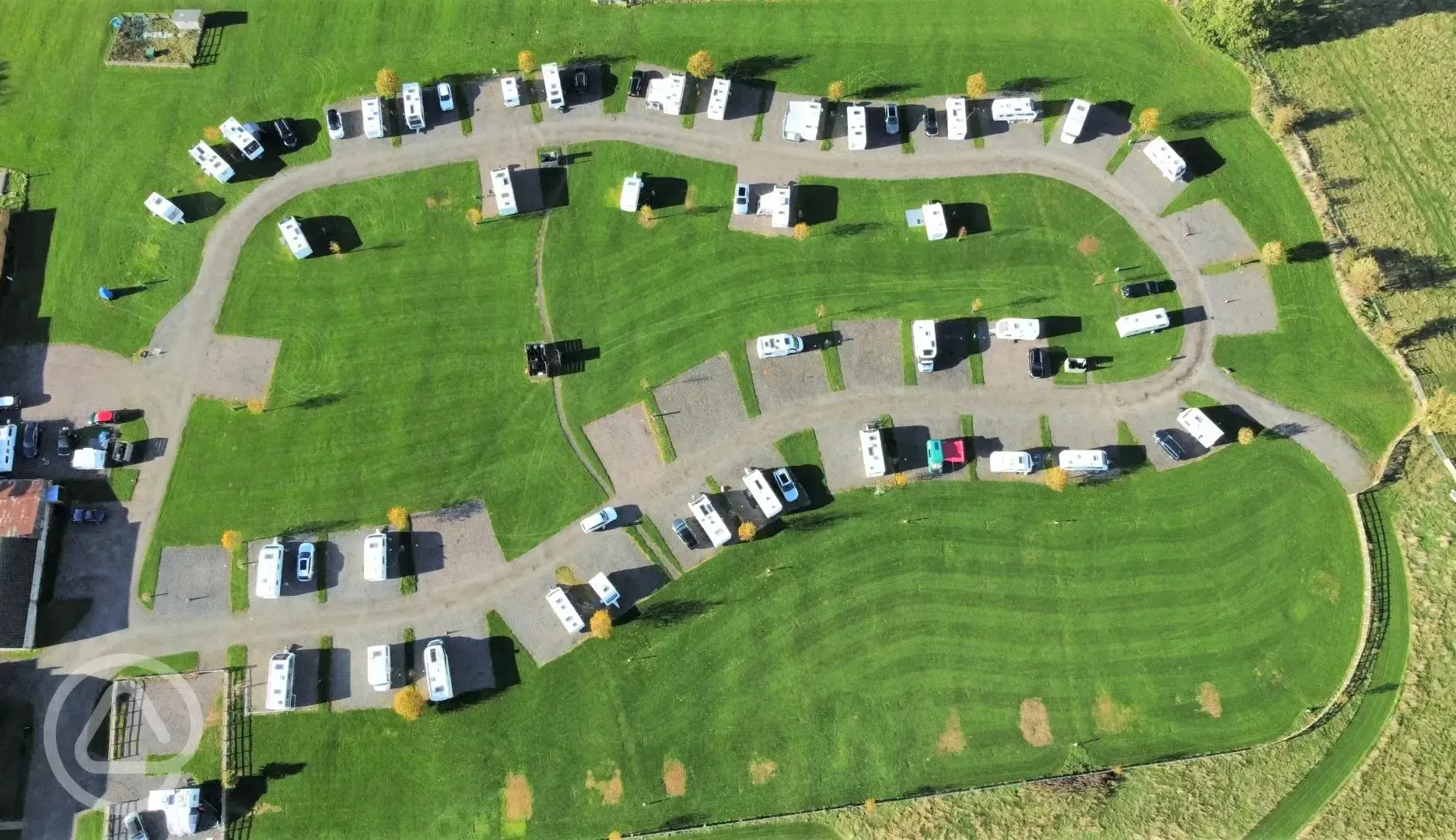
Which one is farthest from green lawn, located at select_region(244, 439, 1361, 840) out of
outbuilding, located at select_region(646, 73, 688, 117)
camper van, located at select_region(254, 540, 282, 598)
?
outbuilding, located at select_region(646, 73, 688, 117)

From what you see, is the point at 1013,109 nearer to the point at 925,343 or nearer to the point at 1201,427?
the point at 925,343

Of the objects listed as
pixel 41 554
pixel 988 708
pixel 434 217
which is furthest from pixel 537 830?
pixel 434 217

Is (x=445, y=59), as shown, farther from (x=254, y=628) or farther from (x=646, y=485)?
(x=254, y=628)

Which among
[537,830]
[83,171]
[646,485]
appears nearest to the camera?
[537,830]

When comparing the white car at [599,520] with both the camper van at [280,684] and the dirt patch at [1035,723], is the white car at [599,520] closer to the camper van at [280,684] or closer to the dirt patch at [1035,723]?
the camper van at [280,684]

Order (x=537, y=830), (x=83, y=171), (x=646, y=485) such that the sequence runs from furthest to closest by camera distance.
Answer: (x=83, y=171), (x=646, y=485), (x=537, y=830)

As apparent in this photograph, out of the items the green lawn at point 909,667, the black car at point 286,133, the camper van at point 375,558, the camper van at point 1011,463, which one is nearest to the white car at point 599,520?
the green lawn at point 909,667

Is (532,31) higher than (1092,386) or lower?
higher
